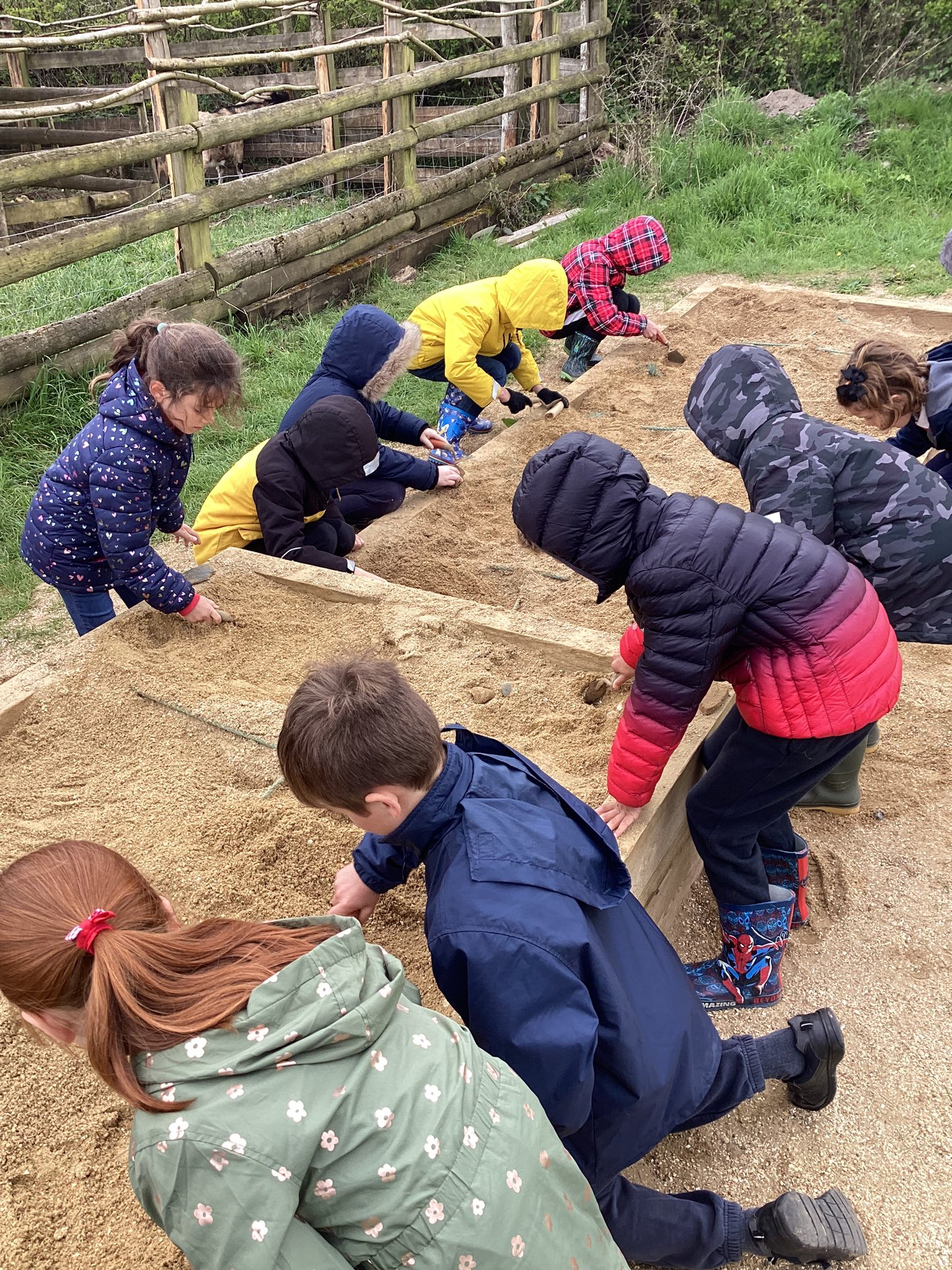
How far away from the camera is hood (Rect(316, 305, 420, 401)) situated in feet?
12.3

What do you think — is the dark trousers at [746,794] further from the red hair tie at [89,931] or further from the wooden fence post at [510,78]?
the wooden fence post at [510,78]

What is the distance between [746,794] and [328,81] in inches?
327

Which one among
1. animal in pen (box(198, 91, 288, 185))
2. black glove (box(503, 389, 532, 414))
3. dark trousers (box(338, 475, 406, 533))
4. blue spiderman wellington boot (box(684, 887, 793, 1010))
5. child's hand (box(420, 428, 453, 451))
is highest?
animal in pen (box(198, 91, 288, 185))

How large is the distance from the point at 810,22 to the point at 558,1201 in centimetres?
1180

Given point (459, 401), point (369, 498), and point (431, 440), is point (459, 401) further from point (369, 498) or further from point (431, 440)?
point (369, 498)

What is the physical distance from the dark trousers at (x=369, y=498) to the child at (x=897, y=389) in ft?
6.51

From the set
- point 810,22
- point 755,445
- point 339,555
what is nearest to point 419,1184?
point 755,445

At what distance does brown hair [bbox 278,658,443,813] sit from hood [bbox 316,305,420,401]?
2.48m

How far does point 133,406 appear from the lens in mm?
2857

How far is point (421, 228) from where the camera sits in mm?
8062

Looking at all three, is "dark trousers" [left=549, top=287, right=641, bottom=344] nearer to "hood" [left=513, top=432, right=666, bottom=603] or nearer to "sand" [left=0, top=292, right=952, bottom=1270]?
"sand" [left=0, top=292, right=952, bottom=1270]

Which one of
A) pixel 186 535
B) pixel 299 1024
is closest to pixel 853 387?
pixel 186 535

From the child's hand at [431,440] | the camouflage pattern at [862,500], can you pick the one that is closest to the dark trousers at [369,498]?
the child's hand at [431,440]

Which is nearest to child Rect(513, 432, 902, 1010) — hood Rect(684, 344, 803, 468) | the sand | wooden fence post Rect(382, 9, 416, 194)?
the sand
